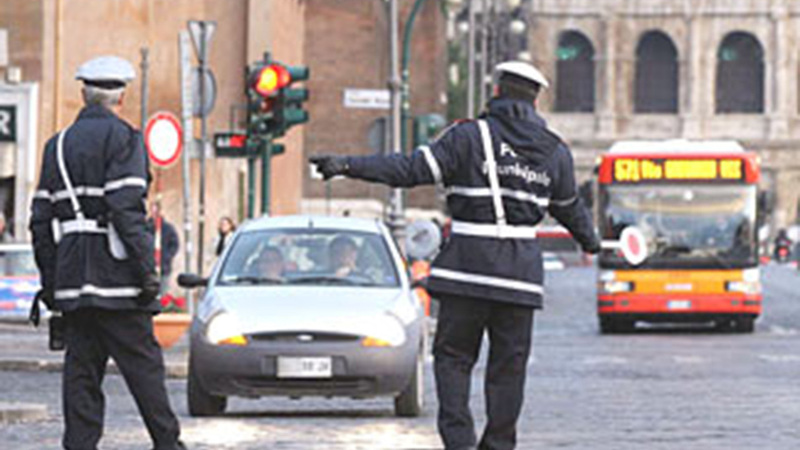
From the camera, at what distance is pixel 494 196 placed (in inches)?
453

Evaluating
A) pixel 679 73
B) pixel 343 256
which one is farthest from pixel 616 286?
pixel 679 73

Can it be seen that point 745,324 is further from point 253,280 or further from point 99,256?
point 99,256

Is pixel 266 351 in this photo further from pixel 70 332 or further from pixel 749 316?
pixel 749 316

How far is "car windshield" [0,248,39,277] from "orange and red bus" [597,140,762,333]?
7.99 meters

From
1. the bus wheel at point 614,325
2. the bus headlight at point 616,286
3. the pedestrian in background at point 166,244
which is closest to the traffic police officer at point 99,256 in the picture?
the pedestrian in background at point 166,244

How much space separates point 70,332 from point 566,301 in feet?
147

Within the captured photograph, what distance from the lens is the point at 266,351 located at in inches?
641

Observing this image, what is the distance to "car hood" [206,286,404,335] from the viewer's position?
16.4m

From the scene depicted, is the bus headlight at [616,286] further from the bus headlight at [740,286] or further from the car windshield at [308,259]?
the car windshield at [308,259]

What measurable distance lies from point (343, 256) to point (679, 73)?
127 m

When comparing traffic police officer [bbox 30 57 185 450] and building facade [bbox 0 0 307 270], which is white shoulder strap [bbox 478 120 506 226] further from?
building facade [bbox 0 0 307 270]

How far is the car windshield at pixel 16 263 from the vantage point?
108 ft

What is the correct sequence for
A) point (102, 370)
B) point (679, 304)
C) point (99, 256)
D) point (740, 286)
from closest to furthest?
1. point (99, 256)
2. point (102, 370)
3. point (740, 286)
4. point (679, 304)

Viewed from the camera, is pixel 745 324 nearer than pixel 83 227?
No
